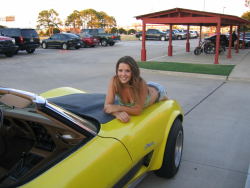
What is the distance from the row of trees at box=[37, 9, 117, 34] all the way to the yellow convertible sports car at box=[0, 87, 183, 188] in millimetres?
52967

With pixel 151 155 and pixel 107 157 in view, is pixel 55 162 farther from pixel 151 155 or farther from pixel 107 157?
pixel 151 155

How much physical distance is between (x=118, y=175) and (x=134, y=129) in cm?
47

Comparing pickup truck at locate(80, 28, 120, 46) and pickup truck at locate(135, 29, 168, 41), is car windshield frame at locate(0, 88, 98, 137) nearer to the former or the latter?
pickup truck at locate(80, 28, 120, 46)

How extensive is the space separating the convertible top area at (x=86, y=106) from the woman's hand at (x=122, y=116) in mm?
48

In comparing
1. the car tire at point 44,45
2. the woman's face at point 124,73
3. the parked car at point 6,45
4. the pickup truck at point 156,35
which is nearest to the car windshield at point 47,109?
the woman's face at point 124,73

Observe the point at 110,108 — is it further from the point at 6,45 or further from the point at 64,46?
the point at 64,46

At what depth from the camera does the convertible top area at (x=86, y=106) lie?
2633 millimetres

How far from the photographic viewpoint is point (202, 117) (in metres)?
5.54

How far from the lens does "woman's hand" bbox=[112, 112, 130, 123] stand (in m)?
2.62

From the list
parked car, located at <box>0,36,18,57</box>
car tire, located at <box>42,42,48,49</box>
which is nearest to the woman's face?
parked car, located at <box>0,36,18,57</box>

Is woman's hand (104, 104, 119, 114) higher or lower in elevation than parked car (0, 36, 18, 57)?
lower

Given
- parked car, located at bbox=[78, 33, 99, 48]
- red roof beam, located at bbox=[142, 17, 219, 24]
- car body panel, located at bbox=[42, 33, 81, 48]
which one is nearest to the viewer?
red roof beam, located at bbox=[142, 17, 219, 24]

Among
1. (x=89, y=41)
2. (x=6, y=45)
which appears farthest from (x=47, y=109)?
(x=89, y=41)

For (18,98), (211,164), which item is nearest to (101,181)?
(18,98)
